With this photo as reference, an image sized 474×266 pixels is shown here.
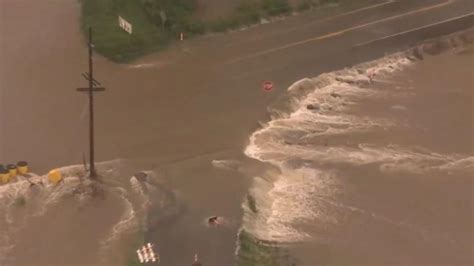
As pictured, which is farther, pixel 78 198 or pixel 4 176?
pixel 4 176

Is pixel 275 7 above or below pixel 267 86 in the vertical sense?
above

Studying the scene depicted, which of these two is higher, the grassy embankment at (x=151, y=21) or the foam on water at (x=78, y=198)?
the grassy embankment at (x=151, y=21)

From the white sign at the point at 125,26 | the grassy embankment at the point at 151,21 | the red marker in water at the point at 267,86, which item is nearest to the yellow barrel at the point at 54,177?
the grassy embankment at the point at 151,21

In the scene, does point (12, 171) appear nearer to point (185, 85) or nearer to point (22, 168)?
point (22, 168)

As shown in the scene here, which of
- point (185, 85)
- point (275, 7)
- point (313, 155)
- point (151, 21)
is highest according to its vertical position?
point (275, 7)

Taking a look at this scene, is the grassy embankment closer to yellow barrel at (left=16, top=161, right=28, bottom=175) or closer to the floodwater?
the floodwater

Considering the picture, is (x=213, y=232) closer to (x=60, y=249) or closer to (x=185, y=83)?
(x=60, y=249)

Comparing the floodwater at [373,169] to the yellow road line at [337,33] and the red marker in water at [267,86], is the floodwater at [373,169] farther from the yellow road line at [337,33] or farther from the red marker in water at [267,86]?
the yellow road line at [337,33]

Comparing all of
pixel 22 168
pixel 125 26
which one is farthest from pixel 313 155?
pixel 125 26
